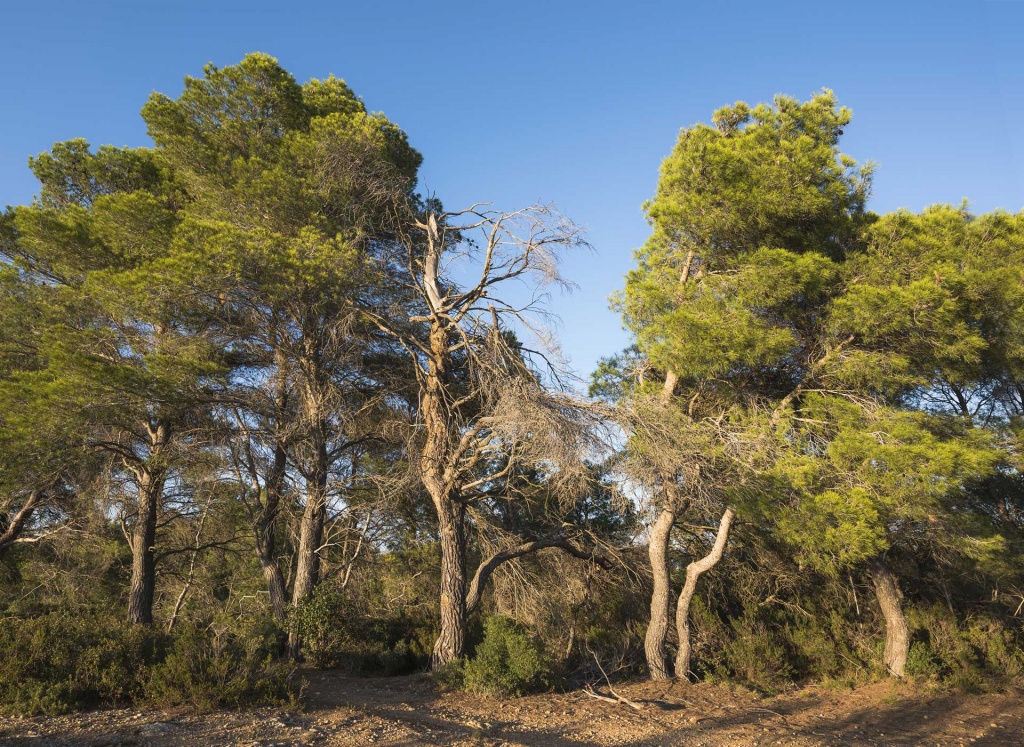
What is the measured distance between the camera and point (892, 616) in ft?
39.4

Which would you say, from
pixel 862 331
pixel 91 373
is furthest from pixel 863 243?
pixel 91 373

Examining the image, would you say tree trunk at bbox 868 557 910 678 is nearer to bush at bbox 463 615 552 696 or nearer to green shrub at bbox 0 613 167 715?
bush at bbox 463 615 552 696

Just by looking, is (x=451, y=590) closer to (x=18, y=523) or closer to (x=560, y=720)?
(x=560, y=720)

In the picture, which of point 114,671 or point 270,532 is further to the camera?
point 270,532

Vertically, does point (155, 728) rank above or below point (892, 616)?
below

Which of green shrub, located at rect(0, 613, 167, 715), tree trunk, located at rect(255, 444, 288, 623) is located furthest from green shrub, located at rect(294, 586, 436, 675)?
green shrub, located at rect(0, 613, 167, 715)

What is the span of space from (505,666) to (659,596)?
3414mm

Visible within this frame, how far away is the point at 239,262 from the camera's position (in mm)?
10453

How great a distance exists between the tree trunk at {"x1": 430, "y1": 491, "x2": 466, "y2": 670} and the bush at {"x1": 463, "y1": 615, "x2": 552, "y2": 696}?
74 centimetres

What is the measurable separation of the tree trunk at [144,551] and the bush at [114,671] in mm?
4301

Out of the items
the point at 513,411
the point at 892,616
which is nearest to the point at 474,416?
the point at 513,411

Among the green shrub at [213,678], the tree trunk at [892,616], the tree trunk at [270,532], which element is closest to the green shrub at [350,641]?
the tree trunk at [270,532]

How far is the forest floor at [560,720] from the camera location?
244 inches

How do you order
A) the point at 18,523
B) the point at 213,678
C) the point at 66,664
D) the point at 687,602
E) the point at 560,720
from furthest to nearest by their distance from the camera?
the point at 18,523
the point at 687,602
the point at 560,720
the point at 213,678
the point at 66,664
